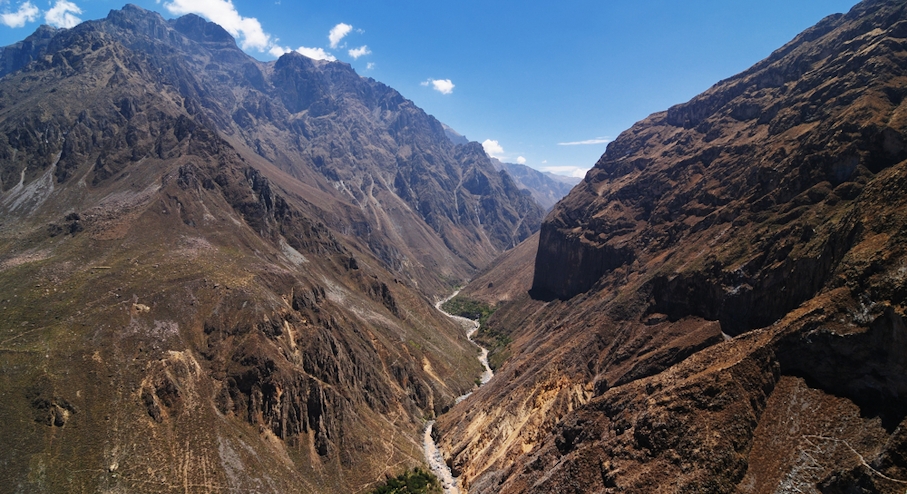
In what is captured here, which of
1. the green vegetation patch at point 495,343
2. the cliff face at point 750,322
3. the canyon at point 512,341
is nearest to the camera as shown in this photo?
the cliff face at point 750,322

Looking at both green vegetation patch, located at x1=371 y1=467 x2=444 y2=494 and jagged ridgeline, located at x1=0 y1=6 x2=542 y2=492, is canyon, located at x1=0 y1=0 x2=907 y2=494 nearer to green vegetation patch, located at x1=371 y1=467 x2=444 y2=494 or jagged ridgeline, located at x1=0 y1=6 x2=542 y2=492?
jagged ridgeline, located at x1=0 y1=6 x2=542 y2=492

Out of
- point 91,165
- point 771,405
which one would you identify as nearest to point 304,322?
point 771,405

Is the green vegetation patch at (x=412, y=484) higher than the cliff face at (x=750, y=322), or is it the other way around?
the cliff face at (x=750, y=322)

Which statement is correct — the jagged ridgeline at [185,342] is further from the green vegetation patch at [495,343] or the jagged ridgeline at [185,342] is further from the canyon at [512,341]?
the green vegetation patch at [495,343]

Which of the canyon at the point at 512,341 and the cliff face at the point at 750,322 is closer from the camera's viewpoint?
the cliff face at the point at 750,322

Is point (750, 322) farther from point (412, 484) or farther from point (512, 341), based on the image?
point (512, 341)

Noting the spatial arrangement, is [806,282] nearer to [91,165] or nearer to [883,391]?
[883,391]

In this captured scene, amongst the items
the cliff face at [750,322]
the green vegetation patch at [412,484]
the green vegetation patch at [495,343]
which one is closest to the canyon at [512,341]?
the cliff face at [750,322]
